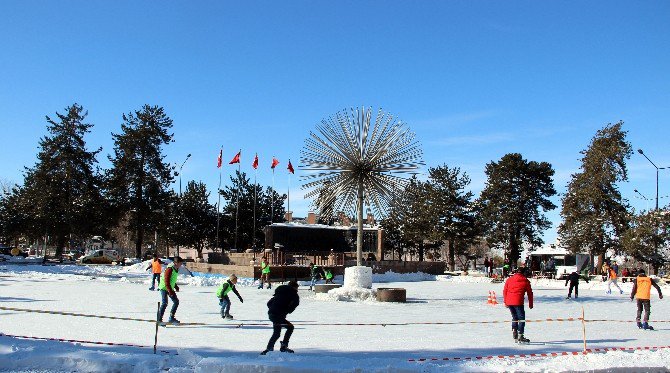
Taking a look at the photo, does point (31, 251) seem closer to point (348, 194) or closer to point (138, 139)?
point (138, 139)

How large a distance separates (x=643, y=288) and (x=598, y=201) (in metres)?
37.9

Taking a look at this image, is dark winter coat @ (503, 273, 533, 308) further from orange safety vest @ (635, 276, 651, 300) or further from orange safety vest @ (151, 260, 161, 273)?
orange safety vest @ (151, 260, 161, 273)

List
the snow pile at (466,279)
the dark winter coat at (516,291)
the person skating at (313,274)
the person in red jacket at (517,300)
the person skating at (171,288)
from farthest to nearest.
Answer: the snow pile at (466,279) → the person skating at (313,274) → the person skating at (171,288) → the dark winter coat at (516,291) → the person in red jacket at (517,300)

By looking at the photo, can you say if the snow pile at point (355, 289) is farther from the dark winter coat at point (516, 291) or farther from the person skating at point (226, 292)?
the dark winter coat at point (516, 291)

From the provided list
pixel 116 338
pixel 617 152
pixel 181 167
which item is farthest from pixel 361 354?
pixel 181 167

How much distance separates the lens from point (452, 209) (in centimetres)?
5981

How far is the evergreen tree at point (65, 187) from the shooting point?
52156 millimetres

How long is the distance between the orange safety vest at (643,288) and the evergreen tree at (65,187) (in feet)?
156

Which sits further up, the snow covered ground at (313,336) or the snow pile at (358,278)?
the snow pile at (358,278)

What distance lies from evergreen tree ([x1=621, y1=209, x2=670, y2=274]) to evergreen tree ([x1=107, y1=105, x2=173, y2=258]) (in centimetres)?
3988

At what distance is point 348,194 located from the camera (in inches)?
993

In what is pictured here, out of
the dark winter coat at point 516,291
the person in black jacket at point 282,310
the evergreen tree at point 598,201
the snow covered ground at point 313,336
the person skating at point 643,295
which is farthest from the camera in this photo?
the evergreen tree at point 598,201

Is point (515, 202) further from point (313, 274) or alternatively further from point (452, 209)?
point (313, 274)

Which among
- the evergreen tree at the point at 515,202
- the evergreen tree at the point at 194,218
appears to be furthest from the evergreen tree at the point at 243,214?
the evergreen tree at the point at 515,202
